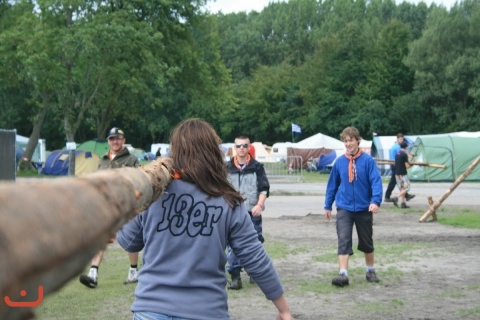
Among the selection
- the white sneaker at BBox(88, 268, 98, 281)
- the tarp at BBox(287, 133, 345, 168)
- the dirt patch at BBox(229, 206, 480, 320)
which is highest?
the white sneaker at BBox(88, 268, 98, 281)

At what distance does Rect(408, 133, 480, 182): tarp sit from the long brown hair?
33.5m

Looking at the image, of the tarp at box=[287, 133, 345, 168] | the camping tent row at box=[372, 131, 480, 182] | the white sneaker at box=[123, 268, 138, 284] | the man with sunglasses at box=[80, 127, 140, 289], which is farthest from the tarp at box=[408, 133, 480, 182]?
the man with sunglasses at box=[80, 127, 140, 289]

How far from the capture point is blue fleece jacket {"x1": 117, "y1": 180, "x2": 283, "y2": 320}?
3.76 meters

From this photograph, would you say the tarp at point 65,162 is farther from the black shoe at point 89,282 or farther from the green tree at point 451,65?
the green tree at point 451,65

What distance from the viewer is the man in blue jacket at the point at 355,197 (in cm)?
956

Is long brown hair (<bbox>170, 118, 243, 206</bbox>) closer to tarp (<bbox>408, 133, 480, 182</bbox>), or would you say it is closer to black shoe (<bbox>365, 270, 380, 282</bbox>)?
black shoe (<bbox>365, 270, 380, 282</bbox>)

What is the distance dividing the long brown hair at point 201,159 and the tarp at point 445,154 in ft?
110

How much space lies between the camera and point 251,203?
Result: 970cm

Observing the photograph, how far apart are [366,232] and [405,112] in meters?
61.2

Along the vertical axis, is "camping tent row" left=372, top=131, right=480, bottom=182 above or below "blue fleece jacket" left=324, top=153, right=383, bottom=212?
below

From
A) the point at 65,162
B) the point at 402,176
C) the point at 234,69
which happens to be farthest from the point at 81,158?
the point at 234,69

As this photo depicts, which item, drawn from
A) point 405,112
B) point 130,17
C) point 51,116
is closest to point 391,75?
point 405,112

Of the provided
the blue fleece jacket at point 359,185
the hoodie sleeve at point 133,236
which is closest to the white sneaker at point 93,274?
the blue fleece jacket at point 359,185

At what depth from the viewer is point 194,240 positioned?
387cm
